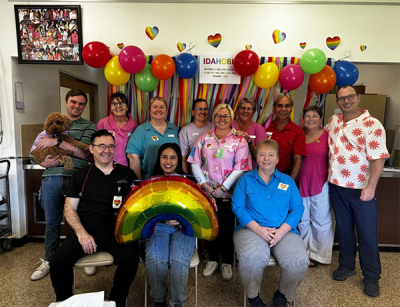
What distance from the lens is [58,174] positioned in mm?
2213

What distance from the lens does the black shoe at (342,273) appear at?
2.37 m

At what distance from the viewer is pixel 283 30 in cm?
279

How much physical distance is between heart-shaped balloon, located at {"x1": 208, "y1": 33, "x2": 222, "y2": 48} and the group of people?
31.0 inches

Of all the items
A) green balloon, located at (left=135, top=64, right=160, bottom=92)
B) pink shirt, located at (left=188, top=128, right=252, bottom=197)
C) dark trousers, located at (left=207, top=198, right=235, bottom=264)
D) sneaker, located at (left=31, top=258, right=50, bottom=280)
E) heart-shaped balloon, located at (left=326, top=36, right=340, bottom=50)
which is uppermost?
heart-shaped balloon, located at (left=326, top=36, right=340, bottom=50)

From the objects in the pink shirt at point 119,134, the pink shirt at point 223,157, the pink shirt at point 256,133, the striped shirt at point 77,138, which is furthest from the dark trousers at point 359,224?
the striped shirt at point 77,138

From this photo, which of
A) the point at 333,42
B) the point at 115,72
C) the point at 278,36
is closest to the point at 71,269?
the point at 115,72

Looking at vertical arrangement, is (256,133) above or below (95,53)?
below

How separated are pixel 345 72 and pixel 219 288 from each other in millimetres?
2436

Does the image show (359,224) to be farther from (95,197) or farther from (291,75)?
(95,197)

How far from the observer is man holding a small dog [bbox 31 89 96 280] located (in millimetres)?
2218

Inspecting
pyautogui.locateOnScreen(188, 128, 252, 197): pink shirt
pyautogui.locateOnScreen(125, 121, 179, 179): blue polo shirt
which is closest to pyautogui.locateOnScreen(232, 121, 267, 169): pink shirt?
pyautogui.locateOnScreen(188, 128, 252, 197): pink shirt

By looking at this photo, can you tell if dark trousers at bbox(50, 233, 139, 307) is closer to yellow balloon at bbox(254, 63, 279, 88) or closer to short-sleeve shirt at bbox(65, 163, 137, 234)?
short-sleeve shirt at bbox(65, 163, 137, 234)

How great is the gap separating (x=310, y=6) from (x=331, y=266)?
275 cm

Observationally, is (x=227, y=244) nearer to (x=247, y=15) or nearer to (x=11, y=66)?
(x=247, y=15)
